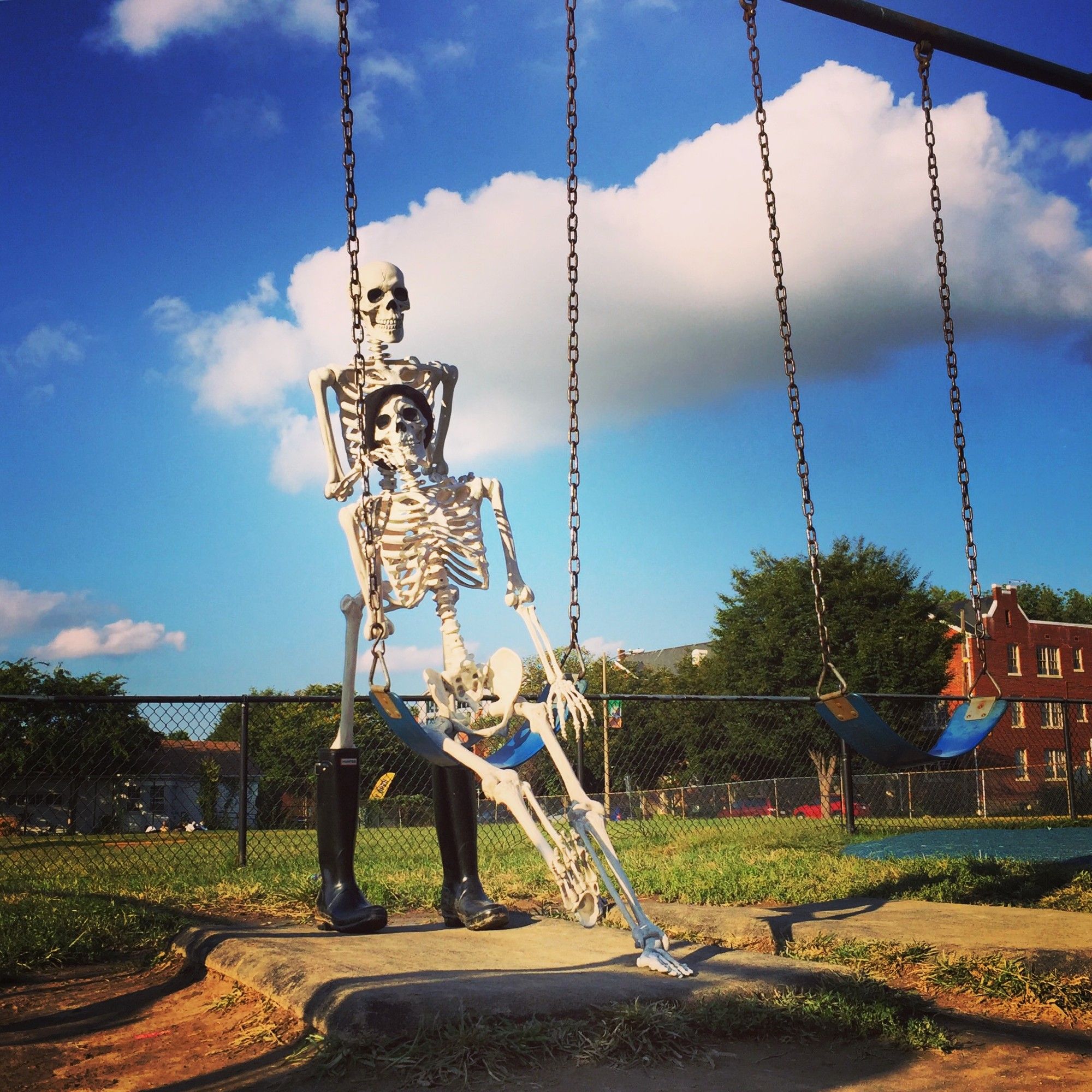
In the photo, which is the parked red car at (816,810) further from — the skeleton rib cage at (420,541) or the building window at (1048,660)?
the building window at (1048,660)

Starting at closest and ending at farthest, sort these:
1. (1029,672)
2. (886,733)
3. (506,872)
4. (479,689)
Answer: (886,733)
(479,689)
(506,872)
(1029,672)

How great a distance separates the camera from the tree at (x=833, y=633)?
31344mm

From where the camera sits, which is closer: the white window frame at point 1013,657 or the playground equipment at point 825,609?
the playground equipment at point 825,609

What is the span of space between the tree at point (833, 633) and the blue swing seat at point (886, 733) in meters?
24.3

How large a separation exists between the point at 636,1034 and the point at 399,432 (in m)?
3.07

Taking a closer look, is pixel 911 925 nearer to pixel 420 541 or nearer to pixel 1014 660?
pixel 420 541

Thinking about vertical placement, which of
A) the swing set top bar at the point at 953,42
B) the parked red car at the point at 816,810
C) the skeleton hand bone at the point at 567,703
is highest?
the swing set top bar at the point at 953,42

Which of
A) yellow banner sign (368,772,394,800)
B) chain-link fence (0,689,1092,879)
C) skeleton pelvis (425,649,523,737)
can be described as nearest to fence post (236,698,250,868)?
chain-link fence (0,689,1092,879)

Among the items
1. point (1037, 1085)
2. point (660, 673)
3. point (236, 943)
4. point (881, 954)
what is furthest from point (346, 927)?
point (660, 673)

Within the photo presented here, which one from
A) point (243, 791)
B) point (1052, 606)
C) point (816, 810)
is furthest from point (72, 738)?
point (1052, 606)

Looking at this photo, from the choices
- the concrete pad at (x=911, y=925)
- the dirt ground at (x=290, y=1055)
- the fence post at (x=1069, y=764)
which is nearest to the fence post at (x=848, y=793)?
the fence post at (x=1069, y=764)

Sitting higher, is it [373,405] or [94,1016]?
[373,405]

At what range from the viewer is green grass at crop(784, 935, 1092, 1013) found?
423 cm

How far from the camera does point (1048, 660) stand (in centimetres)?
4325
